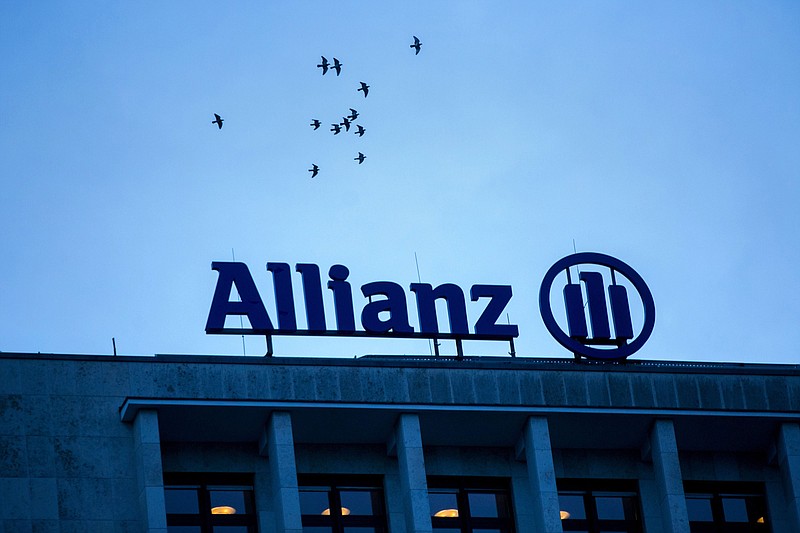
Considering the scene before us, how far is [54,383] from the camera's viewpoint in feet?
184

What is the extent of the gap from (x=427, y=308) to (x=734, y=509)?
13.7 meters

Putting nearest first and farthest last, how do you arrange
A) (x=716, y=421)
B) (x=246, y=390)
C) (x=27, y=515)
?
(x=27, y=515) < (x=246, y=390) < (x=716, y=421)

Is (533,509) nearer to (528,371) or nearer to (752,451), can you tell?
(528,371)

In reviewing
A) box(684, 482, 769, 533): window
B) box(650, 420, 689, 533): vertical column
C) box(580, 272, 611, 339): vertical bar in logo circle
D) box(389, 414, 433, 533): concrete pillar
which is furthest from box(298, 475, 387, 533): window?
box(684, 482, 769, 533): window

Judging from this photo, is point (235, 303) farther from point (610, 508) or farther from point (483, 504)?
point (610, 508)

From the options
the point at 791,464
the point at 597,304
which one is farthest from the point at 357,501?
the point at 791,464

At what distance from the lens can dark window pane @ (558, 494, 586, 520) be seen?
6166 cm

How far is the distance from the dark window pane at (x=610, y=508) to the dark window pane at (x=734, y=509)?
161 inches

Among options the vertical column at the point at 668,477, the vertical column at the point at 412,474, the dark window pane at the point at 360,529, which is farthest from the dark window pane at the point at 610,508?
the dark window pane at the point at 360,529

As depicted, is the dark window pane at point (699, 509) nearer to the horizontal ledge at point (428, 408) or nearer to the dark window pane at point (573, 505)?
the horizontal ledge at point (428, 408)

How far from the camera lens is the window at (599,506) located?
202 feet

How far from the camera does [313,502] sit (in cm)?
5919

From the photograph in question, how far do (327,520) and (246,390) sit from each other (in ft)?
18.2

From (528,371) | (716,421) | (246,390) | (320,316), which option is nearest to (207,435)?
(246,390)
